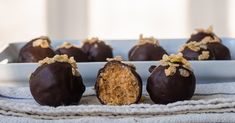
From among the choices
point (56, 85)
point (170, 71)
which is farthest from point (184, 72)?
point (56, 85)

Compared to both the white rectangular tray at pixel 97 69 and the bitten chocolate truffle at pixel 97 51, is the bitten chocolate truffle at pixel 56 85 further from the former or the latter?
the bitten chocolate truffle at pixel 97 51

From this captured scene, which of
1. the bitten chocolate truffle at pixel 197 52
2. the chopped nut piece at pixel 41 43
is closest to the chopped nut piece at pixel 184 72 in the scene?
the bitten chocolate truffle at pixel 197 52

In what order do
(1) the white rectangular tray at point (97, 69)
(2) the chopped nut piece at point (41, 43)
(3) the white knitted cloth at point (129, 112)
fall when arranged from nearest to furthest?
(3) the white knitted cloth at point (129, 112) → (1) the white rectangular tray at point (97, 69) → (2) the chopped nut piece at point (41, 43)

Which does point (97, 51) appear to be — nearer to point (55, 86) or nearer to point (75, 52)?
point (75, 52)

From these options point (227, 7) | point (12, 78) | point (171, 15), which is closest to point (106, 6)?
point (171, 15)

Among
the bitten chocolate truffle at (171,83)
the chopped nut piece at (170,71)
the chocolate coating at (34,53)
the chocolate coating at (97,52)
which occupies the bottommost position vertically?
the chocolate coating at (97,52)

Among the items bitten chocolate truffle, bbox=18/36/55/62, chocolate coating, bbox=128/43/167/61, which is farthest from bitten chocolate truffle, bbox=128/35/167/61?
bitten chocolate truffle, bbox=18/36/55/62

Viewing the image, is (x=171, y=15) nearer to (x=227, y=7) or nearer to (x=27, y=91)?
(x=227, y=7)
